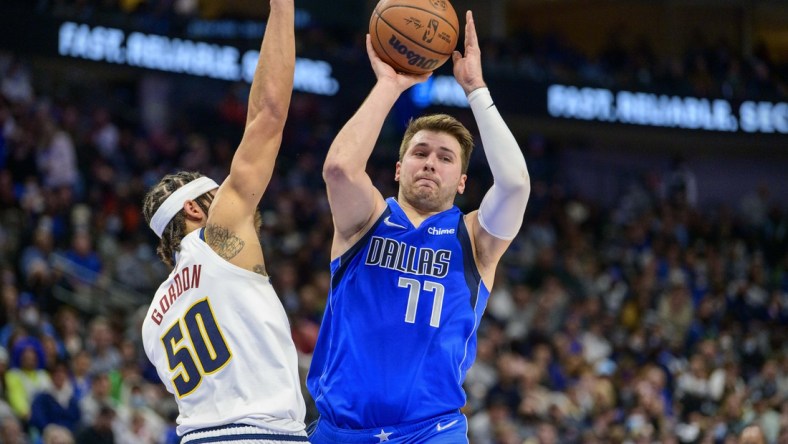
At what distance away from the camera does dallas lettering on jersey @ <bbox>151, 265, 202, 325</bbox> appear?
462 cm

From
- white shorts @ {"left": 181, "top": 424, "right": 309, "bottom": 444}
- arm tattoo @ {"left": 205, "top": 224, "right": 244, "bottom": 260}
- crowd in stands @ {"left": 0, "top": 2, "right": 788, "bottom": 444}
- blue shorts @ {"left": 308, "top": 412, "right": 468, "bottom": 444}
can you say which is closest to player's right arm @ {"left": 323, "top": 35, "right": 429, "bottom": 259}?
arm tattoo @ {"left": 205, "top": 224, "right": 244, "bottom": 260}

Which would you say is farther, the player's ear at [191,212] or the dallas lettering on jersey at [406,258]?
the dallas lettering on jersey at [406,258]

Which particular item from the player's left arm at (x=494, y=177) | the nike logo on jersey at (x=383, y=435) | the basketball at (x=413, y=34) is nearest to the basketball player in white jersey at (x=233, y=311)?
the nike logo on jersey at (x=383, y=435)

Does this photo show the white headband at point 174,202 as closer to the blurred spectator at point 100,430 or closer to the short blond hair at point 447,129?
the short blond hair at point 447,129

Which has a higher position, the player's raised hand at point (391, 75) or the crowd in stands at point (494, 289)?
the player's raised hand at point (391, 75)

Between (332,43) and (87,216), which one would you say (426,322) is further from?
(332,43)

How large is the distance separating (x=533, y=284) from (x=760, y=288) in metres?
5.15

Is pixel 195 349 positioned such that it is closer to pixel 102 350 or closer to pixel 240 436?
pixel 240 436

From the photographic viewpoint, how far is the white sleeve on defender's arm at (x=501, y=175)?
5.02 metres

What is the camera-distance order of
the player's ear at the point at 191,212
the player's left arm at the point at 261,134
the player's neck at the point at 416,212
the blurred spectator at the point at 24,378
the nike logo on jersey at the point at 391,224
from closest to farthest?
the player's left arm at the point at 261,134, the player's ear at the point at 191,212, the nike logo on jersey at the point at 391,224, the player's neck at the point at 416,212, the blurred spectator at the point at 24,378

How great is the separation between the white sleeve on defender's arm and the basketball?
0.31 m

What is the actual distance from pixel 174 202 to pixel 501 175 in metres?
1.44

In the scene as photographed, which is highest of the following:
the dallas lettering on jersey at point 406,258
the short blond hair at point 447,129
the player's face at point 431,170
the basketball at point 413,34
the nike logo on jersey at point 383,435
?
the basketball at point 413,34

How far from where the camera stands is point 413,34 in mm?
5258
